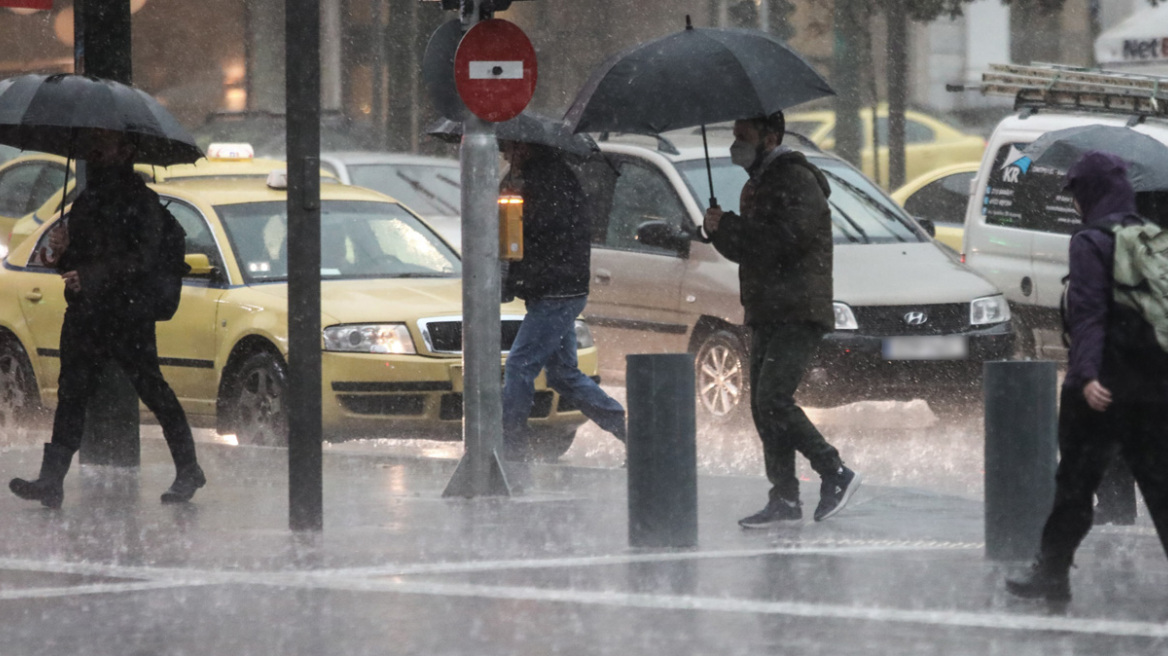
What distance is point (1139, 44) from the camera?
16.7 metres

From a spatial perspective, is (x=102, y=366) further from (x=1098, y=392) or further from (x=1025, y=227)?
(x=1025, y=227)

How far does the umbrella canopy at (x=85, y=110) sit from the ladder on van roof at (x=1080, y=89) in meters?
5.59

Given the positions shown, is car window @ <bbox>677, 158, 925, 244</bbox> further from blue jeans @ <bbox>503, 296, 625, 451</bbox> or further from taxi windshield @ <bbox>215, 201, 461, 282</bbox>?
blue jeans @ <bbox>503, 296, 625, 451</bbox>

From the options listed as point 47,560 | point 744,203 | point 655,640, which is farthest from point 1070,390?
point 47,560

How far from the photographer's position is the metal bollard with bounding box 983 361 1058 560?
23.9 ft

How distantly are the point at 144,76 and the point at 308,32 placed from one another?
27801 mm

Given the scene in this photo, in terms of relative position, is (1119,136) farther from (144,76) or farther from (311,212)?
(144,76)

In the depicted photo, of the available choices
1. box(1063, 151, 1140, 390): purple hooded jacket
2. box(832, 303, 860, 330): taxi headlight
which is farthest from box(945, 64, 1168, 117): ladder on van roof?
box(1063, 151, 1140, 390): purple hooded jacket

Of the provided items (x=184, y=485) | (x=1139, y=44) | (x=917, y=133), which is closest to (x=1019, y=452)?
(x=184, y=485)

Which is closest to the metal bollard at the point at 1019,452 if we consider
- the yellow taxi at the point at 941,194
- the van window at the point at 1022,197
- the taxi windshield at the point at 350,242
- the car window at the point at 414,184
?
the taxi windshield at the point at 350,242

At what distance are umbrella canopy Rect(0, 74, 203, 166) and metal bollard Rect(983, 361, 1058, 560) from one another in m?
3.72

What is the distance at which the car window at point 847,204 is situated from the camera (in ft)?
43.2

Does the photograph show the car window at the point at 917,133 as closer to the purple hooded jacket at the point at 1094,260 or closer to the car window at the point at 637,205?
the car window at the point at 637,205

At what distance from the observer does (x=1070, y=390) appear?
6.43 m
